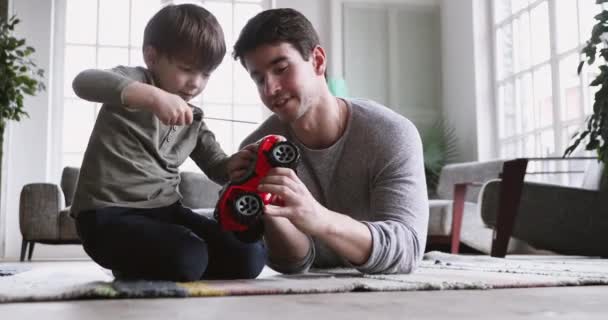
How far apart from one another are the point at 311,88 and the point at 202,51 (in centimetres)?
23

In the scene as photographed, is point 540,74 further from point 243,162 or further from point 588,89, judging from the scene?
point 243,162

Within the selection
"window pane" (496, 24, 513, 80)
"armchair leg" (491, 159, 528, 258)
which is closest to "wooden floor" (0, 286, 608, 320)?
Result: "armchair leg" (491, 159, 528, 258)

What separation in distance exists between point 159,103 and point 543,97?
3600mm

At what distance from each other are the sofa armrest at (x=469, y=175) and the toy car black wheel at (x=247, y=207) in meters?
2.69

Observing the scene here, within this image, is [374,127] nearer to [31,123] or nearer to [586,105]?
[586,105]

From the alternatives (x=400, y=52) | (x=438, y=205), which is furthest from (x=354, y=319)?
(x=400, y=52)

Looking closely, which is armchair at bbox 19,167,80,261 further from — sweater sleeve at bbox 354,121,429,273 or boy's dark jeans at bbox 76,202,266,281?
sweater sleeve at bbox 354,121,429,273

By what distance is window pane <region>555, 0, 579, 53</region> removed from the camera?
3.96 m

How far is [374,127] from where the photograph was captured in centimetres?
147

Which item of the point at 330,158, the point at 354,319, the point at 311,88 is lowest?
the point at 354,319

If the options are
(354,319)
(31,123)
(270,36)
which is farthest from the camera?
(31,123)

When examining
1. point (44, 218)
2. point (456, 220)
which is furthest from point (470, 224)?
point (44, 218)

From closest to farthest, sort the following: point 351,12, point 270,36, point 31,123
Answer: point 270,36
point 31,123
point 351,12

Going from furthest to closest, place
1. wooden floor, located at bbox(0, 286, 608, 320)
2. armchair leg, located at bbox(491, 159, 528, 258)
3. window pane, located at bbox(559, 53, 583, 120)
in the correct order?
window pane, located at bbox(559, 53, 583, 120) < armchair leg, located at bbox(491, 159, 528, 258) < wooden floor, located at bbox(0, 286, 608, 320)
